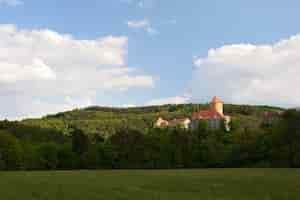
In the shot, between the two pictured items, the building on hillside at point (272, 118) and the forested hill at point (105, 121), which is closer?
the building on hillside at point (272, 118)

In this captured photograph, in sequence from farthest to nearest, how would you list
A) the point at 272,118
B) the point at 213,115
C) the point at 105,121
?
the point at 213,115 < the point at 105,121 < the point at 272,118

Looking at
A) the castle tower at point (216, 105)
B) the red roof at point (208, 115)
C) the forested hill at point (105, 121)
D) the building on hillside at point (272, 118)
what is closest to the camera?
the building on hillside at point (272, 118)

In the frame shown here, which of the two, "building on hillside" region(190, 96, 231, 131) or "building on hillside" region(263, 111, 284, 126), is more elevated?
"building on hillside" region(190, 96, 231, 131)

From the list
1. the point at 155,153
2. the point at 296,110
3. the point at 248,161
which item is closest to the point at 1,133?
the point at 155,153

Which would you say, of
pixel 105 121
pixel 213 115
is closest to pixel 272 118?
pixel 213 115

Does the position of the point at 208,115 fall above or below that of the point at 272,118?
above

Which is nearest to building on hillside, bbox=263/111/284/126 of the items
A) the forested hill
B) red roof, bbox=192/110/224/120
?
the forested hill

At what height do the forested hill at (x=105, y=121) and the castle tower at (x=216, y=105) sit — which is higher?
the castle tower at (x=216, y=105)

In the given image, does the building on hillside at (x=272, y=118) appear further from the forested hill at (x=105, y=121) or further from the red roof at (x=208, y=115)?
the red roof at (x=208, y=115)

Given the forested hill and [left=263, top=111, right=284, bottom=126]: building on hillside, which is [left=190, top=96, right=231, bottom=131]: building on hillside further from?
[left=263, top=111, right=284, bottom=126]: building on hillside

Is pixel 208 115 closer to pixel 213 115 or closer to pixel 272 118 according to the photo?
pixel 213 115

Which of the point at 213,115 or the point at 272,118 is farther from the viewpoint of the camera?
the point at 213,115

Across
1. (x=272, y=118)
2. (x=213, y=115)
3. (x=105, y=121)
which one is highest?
(x=213, y=115)

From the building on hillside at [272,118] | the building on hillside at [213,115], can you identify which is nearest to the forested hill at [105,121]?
the building on hillside at [272,118]
